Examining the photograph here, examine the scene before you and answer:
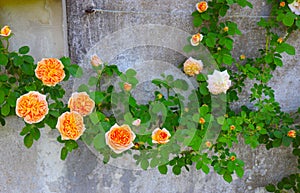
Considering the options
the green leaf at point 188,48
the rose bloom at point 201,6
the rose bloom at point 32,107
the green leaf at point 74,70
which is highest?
the rose bloom at point 201,6

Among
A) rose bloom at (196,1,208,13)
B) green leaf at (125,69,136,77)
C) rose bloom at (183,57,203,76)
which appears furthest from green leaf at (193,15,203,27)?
green leaf at (125,69,136,77)

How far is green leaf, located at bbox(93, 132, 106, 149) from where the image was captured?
142 cm

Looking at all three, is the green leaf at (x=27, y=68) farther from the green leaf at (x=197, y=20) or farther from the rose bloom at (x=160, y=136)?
the green leaf at (x=197, y=20)

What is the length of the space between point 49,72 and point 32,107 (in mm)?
136

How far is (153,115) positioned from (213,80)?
0.28m

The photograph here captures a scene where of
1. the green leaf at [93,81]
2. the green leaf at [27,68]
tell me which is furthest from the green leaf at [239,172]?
the green leaf at [27,68]

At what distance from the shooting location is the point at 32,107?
1.29 m

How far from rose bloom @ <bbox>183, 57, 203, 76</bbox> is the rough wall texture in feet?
0.21

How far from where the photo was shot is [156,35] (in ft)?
5.20

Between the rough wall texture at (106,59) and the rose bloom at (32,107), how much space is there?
0.27 meters

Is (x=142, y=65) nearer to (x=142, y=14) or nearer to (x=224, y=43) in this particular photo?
(x=142, y=14)

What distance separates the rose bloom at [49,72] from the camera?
1.32m

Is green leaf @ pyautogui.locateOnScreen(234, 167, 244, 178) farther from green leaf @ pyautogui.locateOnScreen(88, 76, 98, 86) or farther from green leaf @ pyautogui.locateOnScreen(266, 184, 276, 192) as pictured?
green leaf @ pyautogui.locateOnScreen(88, 76, 98, 86)

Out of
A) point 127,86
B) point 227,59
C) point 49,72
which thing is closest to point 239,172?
point 227,59
